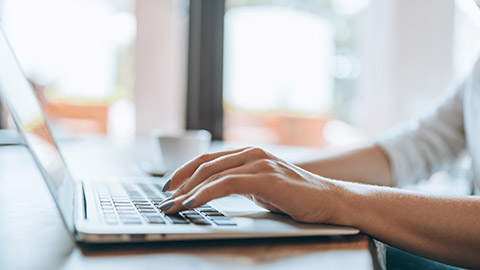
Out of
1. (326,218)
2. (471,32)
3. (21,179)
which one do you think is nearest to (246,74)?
(471,32)

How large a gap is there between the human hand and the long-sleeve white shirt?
1.59 ft

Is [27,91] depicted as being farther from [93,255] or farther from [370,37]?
[370,37]

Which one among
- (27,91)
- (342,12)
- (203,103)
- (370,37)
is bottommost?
(203,103)

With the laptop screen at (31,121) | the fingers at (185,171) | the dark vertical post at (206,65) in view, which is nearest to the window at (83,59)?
the dark vertical post at (206,65)

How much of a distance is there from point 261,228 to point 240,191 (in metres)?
0.04

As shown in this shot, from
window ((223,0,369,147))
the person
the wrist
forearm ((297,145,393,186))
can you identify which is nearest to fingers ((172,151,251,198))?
the person

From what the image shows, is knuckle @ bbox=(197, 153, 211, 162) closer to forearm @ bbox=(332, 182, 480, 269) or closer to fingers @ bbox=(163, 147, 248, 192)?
fingers @ bbox=(163, 147, 248, 192)

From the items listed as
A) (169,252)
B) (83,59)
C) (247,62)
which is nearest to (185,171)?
(169,252)

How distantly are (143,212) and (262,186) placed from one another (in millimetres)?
120

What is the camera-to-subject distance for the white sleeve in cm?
90

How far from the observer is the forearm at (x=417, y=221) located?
450 mm

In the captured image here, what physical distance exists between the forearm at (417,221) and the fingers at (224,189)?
0.09m

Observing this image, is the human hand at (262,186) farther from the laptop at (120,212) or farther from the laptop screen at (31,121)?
the laptop screen at (31,121)

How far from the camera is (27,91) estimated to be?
0.56 m
